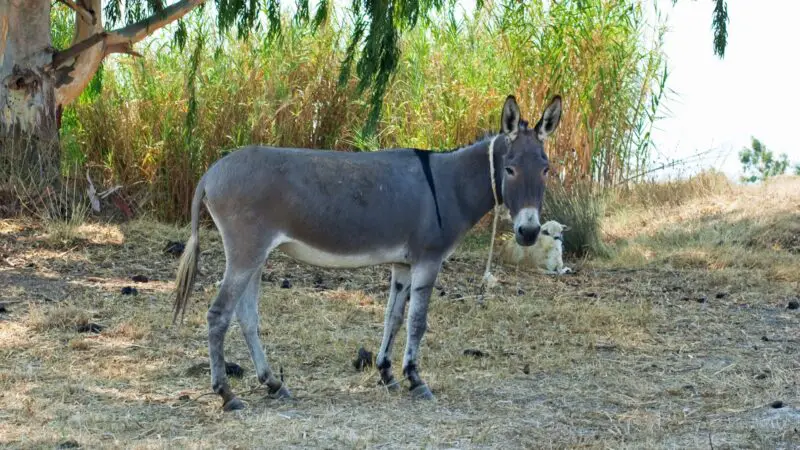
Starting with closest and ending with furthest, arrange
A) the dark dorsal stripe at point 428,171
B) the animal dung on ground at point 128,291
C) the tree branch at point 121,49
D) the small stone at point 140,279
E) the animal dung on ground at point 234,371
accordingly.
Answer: the dark dorsal stripe at point 428,171 < the animal dung on ground at point 234,371 < the animal dung on ground at point 128,291 < the small stone at point 140,279 < the tree branch at point 121,49

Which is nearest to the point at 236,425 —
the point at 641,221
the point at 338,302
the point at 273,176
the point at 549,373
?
the point at 273,176

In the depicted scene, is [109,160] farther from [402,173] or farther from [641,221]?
[402,173]

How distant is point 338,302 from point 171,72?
576 cm

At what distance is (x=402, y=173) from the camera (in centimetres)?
608

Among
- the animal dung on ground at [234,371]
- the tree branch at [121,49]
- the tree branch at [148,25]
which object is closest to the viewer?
the animal dung on ground at [234,371]

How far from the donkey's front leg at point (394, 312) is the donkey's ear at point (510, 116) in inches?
39.0

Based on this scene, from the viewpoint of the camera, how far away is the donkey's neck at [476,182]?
6.16 meters

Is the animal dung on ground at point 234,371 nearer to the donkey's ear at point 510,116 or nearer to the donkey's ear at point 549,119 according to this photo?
the donkey's ear at point 510,116

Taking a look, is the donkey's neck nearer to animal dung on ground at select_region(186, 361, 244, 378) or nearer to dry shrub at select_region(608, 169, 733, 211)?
animal dung on ground at select_region(186, 361, 244, 378)

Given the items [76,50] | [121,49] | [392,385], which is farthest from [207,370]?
[121,49]

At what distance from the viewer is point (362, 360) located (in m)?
6.70

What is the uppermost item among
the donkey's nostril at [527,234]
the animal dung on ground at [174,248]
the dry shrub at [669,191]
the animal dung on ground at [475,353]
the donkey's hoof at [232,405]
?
the dry shrub at [669,191]

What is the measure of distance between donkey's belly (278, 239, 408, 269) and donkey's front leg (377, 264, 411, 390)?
8.8 inches

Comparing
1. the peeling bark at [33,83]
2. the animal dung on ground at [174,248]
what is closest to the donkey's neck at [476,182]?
the animal dung on ground at [174,248]
